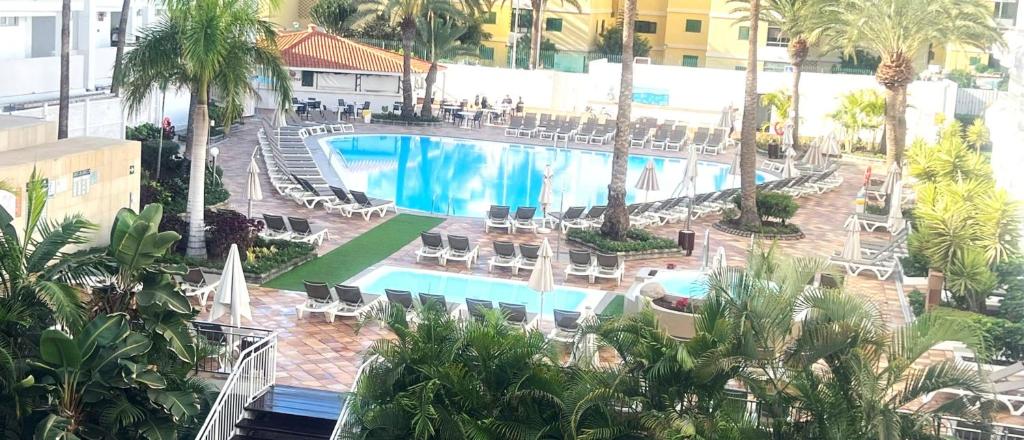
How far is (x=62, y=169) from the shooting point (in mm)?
18250

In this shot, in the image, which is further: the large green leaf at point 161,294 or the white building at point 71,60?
the white building at point 71,60

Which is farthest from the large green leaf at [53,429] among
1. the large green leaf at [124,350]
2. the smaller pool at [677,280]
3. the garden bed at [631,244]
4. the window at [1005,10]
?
the window at [1005,10]

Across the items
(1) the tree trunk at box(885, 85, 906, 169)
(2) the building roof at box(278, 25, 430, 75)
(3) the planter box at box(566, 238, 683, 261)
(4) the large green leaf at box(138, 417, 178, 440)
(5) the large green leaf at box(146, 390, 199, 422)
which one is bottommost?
(4) the large green leaf at box(138, 417, 178, 440)

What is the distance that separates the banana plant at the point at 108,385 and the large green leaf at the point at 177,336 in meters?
0.26

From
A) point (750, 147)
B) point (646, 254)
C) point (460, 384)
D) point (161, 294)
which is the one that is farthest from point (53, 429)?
point (750, 147)

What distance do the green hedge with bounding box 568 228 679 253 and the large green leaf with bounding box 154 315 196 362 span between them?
453 inches

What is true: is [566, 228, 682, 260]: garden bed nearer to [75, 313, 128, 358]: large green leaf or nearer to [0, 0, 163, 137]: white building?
[0, 0, 163, 137]: white building

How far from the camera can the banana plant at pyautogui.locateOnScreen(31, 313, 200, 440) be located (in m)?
12.1

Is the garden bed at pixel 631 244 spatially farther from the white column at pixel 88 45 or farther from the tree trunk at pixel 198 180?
the white column at pixel 88 45

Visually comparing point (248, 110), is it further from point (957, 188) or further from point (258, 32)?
point (957, 188)

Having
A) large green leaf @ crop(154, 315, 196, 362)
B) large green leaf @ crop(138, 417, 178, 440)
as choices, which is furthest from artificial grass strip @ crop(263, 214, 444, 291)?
large green leaf @ crop(138, 417, 178, 440)

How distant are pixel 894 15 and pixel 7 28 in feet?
72.8

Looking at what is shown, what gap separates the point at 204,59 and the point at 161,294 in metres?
6.86

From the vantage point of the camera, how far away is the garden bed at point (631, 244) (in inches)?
921
